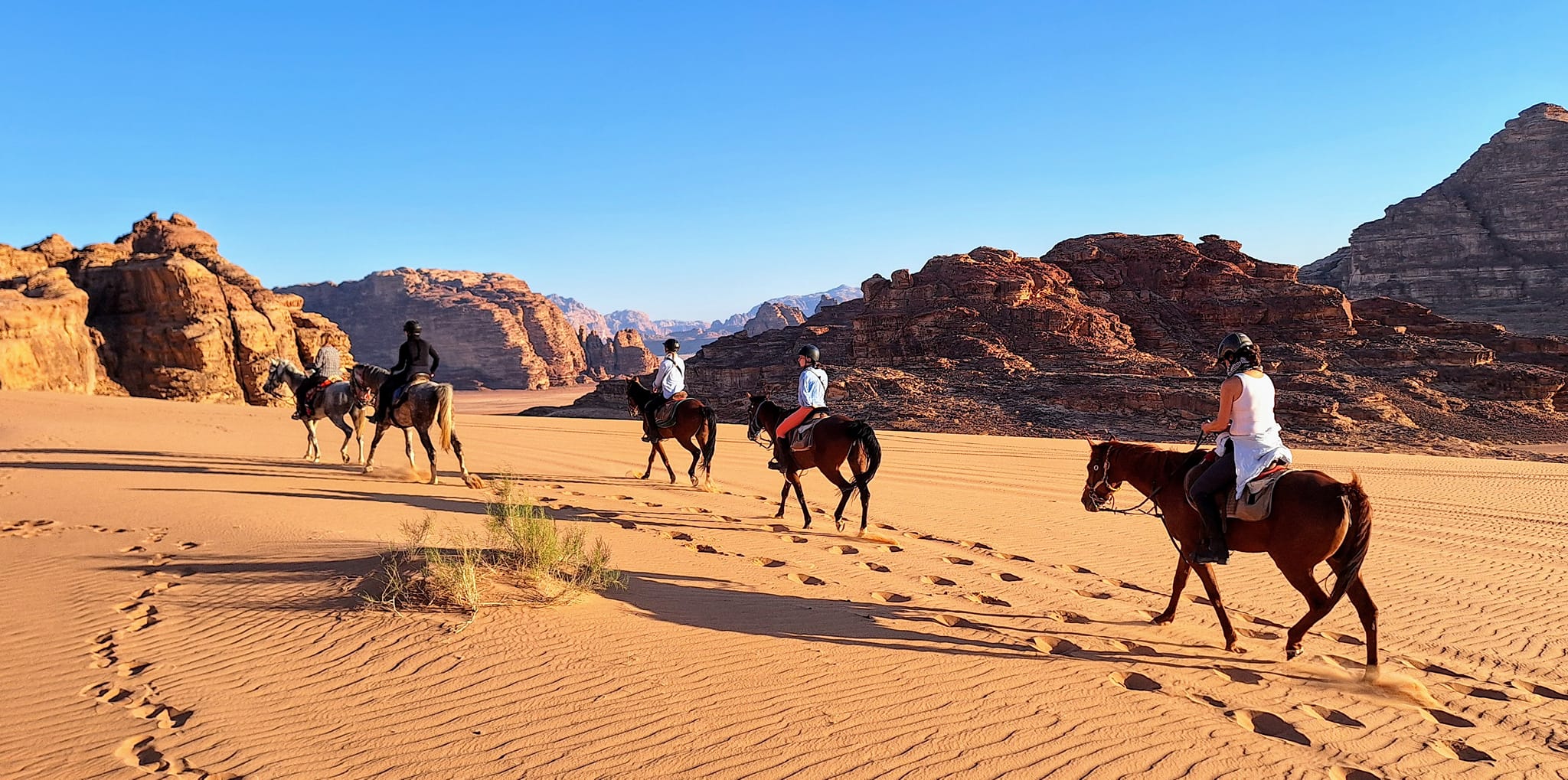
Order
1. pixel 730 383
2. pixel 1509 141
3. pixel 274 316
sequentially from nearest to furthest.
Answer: pixel 274 316 < pixel 730 383 < pixel 1509 141

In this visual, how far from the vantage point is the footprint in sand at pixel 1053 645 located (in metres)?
5.27

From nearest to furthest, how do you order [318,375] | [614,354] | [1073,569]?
[1073,569], [318,375], [614,354]

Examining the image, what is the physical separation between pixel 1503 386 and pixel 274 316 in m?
61.2

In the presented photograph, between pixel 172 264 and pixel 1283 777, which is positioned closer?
pixel 1283 777

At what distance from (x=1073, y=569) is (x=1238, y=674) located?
2.99m

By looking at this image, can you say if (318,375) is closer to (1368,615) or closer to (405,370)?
(405,370)

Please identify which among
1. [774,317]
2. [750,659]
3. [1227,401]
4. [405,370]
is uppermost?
[774,317]

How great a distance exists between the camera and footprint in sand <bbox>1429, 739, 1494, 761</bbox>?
3891mm

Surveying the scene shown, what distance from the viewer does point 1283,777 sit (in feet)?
11.8

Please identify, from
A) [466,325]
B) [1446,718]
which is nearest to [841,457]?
[1446,718]

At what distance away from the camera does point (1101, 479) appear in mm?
6586

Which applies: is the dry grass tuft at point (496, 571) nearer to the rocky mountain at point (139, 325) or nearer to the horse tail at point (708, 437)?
the horse tail at point (708, 437)

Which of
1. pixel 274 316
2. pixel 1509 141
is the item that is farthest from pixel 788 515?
pixel 1509 141

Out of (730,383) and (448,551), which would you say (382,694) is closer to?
(448,551)
